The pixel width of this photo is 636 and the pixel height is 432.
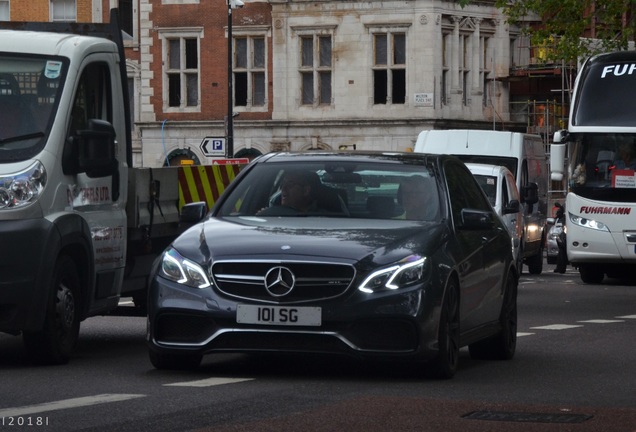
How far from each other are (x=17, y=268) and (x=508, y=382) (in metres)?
3.43

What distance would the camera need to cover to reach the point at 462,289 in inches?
476

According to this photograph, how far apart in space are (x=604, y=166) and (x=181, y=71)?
39870 millimetres

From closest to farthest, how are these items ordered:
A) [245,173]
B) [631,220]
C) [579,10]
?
Answer: 1. [245,173]
2. [631,220]
3. [579,10]

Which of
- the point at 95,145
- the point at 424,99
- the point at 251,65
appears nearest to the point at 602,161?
the point at 95,145

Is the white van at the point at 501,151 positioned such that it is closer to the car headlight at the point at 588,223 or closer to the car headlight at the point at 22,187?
the car headlight at the point at 588,223

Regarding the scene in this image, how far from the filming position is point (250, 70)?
66125 millimetres

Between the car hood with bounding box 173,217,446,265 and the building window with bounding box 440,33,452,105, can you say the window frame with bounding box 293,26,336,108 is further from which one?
the car hood with bounding box 173,217,446,265

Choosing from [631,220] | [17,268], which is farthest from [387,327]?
[631,220]

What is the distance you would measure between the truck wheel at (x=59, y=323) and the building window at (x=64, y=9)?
56.4 metres

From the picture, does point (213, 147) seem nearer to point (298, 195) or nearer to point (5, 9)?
point (5, 9)

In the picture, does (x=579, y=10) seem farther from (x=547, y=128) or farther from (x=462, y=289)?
(x=462, y=289)

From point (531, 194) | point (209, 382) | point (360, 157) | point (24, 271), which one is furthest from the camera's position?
point (531, 194)

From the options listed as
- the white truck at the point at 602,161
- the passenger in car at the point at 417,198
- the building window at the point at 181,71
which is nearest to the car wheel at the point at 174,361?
the passenger in car at the point at 417,198

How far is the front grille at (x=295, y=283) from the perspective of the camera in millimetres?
11172
